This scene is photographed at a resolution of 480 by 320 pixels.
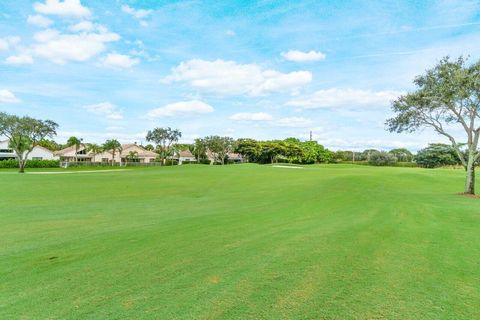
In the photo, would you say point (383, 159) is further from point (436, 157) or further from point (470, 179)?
point (470, 179)

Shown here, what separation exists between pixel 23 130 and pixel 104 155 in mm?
46312

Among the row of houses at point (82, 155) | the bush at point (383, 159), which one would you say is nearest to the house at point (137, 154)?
the row of houses at point (82, 155)

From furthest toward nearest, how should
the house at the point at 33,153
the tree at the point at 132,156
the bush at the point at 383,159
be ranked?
the tree at the point at 132,156, the house at the point at 33,153, the bush at the point at 383,159

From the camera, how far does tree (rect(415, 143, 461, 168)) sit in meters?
66.2

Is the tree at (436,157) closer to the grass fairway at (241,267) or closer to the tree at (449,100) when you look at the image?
the tree at (449,100)

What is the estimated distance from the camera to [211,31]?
23328 mm

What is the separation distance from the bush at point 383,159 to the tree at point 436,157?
246 inches

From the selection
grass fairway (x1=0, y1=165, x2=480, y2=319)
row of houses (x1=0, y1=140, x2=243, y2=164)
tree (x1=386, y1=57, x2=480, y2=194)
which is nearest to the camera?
grass fairway (x1=0, y1=165, x2=480, y2=319)

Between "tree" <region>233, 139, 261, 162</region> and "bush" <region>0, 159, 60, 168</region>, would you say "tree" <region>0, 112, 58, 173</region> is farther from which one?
"tree" <region>233, 139, 261, 162</region>

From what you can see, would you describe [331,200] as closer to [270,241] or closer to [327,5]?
[270,241]

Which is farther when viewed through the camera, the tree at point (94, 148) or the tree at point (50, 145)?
the tree at point (50, 145)

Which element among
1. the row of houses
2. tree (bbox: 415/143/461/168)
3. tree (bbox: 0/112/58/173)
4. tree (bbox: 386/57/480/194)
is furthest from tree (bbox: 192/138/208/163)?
tree (bbox: 386/57/480/194)

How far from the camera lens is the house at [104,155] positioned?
89.0m

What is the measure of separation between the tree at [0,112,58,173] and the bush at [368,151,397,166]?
70818mm
